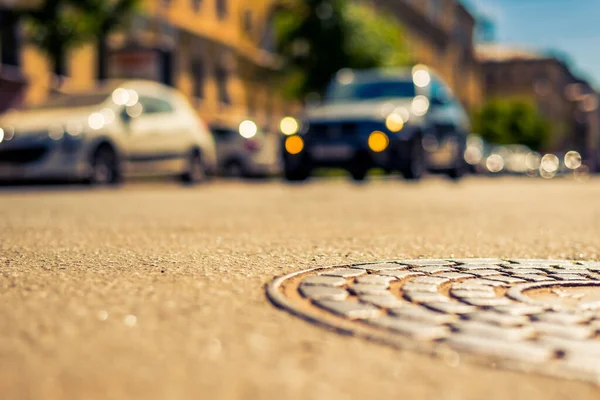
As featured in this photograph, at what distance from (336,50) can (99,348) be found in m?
31.8

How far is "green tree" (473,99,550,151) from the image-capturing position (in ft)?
276

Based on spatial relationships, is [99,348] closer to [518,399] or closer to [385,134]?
[518,399]

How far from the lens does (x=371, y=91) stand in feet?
56.5

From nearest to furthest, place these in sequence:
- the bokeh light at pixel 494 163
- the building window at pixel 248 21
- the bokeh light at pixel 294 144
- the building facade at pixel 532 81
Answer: the bokeh light at pixel 294 144
the building window at pixel 248 21
the bokeh light at pixel 494 163
the building facade at pixel 532 81

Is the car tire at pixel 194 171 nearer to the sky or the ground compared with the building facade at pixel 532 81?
nearer to the ground

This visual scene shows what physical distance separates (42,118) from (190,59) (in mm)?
19809

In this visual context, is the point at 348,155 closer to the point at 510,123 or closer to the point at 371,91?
the point at 371,91

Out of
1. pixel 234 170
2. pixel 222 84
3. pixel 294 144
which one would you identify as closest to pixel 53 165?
pixel 294 144

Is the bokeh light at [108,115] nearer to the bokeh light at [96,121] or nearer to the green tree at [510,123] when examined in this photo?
the bokeh light at [96,121]

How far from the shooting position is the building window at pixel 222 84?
3622 centimetres

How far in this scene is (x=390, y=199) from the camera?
38.9 feet

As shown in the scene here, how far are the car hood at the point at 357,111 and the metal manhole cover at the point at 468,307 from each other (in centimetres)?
1100

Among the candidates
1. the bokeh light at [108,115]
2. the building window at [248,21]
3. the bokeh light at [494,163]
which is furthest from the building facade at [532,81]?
the bokeh light at [108,115]

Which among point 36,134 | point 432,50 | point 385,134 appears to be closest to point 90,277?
point 36,134
